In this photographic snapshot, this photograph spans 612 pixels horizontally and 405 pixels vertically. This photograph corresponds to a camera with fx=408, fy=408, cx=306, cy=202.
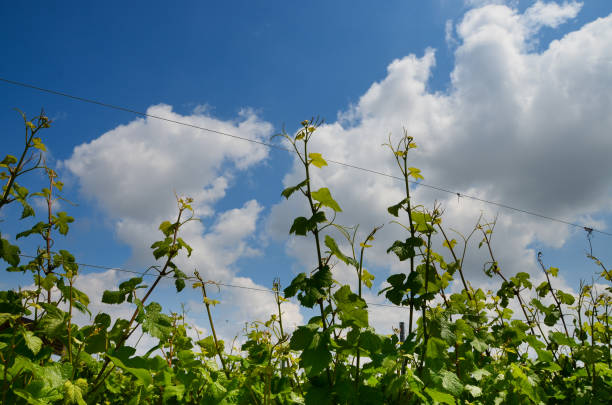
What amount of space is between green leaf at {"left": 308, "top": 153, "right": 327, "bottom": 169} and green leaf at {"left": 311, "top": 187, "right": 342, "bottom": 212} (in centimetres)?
14

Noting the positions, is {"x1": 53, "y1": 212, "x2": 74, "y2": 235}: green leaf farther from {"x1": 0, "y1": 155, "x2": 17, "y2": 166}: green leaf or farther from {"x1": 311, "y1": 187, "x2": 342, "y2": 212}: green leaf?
{"x1": 311, "y1": 187, "x2": 342, "y2": 212}: green leaf

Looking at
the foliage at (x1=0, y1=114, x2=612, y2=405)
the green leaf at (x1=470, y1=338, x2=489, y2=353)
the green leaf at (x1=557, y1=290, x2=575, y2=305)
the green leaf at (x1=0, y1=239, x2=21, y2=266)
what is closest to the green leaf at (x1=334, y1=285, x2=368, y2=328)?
the foliage at (x1=0, y1=114, x2=612, y2=405)

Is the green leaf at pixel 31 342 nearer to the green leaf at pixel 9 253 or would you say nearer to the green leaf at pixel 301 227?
the green leaf at pixel 9 253

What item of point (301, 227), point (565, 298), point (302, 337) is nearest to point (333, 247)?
point (301, 227)

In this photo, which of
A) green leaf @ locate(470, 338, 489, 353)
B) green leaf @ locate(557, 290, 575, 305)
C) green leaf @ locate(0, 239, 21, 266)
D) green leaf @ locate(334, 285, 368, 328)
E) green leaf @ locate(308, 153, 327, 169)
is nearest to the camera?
green leaf @ locate(334, 285, 368, 328)

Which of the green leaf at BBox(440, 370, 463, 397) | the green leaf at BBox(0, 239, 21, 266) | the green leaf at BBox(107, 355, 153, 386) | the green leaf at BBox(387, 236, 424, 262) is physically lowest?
the green leaf at BBox(107, 355, 153, 386)

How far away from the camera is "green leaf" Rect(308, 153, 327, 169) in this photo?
154 centimetres

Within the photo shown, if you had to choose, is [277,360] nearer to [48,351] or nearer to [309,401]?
[309,401]

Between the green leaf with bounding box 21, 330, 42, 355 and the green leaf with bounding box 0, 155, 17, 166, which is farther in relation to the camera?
the green leaf with bounding box 0, 155, 17, 166

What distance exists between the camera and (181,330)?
2.29 meters

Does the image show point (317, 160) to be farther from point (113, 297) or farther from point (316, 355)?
point (113, 297)

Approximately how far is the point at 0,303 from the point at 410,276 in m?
1.55

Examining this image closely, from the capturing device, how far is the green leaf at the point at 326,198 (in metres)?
1.42

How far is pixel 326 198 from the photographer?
1.43 metres
